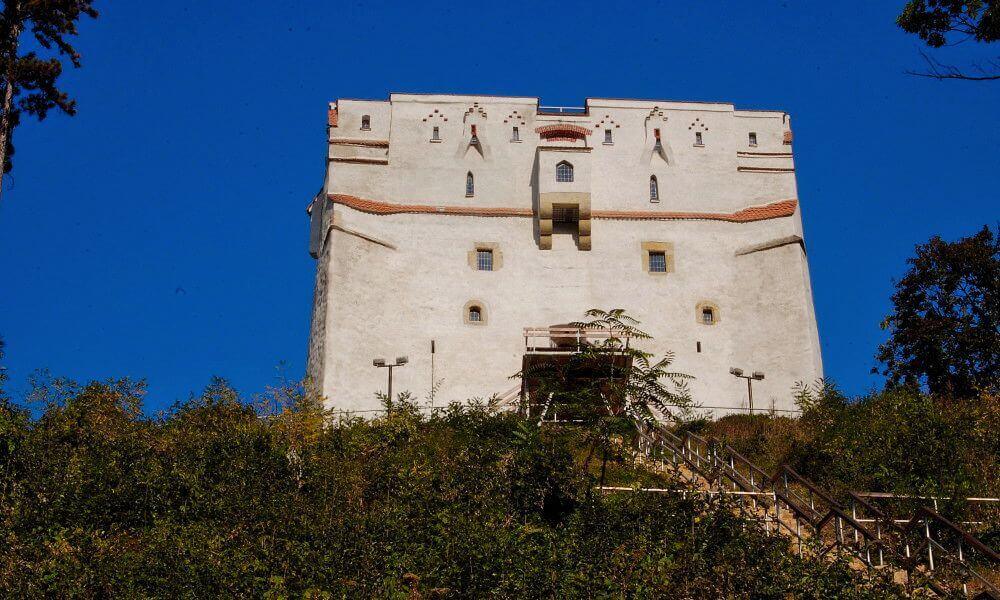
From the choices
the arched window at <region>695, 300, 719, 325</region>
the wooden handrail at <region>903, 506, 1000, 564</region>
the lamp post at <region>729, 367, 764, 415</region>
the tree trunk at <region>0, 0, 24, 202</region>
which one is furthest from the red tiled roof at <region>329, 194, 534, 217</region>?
the wooden handrail at <region>903, 506, 1000, 564</region>

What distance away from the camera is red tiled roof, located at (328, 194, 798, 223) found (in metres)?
44.3

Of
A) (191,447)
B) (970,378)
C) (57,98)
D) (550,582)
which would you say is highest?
(57,98)

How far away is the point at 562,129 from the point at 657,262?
20.3 feet

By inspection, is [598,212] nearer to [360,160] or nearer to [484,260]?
[484,260]

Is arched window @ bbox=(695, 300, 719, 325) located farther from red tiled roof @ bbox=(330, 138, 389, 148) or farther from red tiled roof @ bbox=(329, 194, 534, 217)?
red tiled roof @ bbox=(330, 138, 389, 148)

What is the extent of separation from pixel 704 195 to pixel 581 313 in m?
7.28

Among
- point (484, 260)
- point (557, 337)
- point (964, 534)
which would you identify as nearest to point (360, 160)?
point (484, 260)

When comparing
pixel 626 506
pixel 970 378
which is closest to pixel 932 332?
pixel 970 378

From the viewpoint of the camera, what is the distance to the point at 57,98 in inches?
1177

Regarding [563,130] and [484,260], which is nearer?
[484,260]

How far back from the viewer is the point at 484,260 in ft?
144

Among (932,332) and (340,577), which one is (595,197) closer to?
(932,332)

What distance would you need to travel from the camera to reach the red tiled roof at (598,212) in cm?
4431

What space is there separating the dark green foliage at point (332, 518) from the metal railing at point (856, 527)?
2.33 feet
